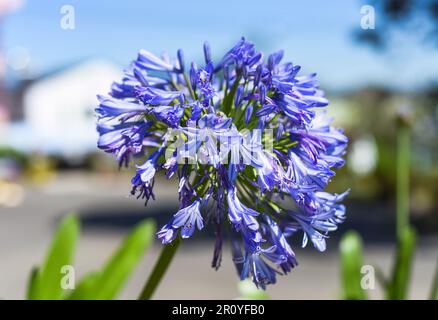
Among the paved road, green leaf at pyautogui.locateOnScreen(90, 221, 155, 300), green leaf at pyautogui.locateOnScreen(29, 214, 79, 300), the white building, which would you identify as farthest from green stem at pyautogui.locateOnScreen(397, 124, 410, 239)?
the white building

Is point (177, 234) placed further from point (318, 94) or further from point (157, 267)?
point (318, 94)

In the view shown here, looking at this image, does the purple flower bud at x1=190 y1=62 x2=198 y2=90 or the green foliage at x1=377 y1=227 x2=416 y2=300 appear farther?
the green foliage at x1=377 y1=227 x2=416 y2=300

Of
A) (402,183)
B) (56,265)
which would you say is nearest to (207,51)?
(56,265)

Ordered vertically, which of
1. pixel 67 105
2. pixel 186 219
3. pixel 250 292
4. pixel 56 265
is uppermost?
pixel 67 105

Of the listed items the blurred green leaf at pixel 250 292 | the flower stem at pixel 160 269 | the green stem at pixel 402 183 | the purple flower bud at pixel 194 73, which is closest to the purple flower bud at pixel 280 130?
the purple flower bud at pixel 194 73

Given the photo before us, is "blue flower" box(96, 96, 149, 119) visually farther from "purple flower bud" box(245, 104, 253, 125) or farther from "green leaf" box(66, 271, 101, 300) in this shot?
"green leaf" box(66, 271, 101, 300)

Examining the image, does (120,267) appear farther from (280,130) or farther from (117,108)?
(280,130)
